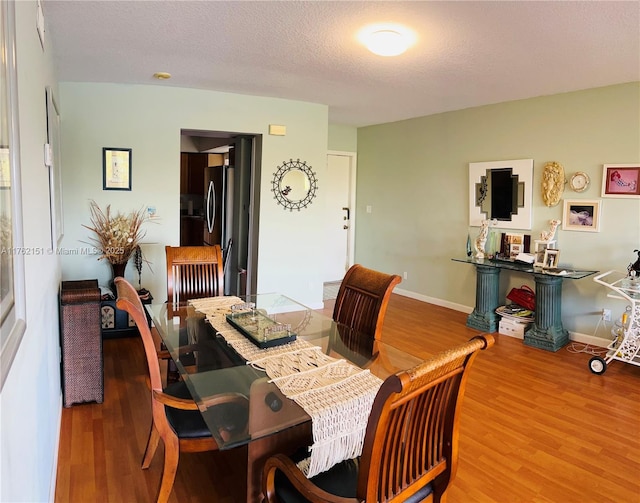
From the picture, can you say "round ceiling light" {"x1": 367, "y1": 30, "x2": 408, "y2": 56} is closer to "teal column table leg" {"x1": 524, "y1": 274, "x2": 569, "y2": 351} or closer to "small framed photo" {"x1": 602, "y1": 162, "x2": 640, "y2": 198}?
"small framed photo" {"x1": 602, "y1": 162, "x2": 640, "y2": 198}

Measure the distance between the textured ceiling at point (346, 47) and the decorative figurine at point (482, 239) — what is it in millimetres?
1360

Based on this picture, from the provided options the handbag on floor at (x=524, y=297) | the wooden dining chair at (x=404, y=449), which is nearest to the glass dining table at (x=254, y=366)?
the wooden dining chair at (x=404, y=449)

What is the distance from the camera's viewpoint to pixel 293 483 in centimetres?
134

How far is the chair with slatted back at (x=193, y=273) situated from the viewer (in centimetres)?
306

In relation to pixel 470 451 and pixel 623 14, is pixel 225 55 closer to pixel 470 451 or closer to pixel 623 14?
pixel 623 14

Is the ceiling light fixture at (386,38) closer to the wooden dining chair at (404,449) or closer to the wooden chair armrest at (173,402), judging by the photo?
the wooden dining chair at (404,449)

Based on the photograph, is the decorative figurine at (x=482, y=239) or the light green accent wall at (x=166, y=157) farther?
the decorative figurine at (x=482, y=239)

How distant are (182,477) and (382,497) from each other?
4.30 feet

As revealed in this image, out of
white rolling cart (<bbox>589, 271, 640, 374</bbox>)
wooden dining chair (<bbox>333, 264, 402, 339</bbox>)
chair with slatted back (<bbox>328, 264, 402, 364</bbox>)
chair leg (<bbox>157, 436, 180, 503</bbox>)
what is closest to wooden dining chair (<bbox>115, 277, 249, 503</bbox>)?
chair leg (<bbox>157, 436, 180, 503</bbox>)

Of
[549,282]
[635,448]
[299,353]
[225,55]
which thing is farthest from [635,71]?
[299,353]

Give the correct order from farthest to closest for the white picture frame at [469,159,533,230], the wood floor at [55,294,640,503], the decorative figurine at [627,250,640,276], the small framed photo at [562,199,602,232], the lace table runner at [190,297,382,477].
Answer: the white picture frame at [469,159,533,230] → the small framed photo at [562,199,602,232] → the decorative figurine at [627,250,640,276] → the wood floor at [55,294,640,503] → the lace table runner at [190,297,382,477]

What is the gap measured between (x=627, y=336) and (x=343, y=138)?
14.8 feet

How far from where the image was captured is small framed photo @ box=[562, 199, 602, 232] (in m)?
4.20

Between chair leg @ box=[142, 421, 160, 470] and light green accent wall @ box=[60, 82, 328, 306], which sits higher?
light green accent wall @ box=[60, 82, 328, 306]
